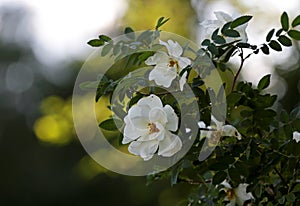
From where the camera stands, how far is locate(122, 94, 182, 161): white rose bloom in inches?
24.4

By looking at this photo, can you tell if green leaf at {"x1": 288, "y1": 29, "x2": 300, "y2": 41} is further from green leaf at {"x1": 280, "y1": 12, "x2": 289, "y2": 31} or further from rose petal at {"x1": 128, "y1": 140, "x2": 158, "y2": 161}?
rose petal at {"x1": 128, "y1": 140, "x2": 158, "y2": 161}

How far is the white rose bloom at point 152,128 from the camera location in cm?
62

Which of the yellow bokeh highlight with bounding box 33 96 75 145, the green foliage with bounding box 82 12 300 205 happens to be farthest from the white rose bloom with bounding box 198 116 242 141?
the yellow bokeh highlight with bounding box 33 96 75 145

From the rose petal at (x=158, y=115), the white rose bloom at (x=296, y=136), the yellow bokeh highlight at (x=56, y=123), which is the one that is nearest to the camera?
the rose petal at (x=158, y=115)

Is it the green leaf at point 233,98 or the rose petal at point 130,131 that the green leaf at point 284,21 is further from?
the rose petal at point 130,131

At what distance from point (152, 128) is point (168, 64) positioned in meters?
0.09

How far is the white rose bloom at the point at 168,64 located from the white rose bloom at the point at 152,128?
0.03 m

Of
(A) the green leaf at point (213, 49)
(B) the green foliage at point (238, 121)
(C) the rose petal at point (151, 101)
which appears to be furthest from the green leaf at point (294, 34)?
(C) the rose petal at point (151, 101)

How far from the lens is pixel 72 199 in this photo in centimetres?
272

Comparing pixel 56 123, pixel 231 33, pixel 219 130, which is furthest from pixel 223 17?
pixel 56 123

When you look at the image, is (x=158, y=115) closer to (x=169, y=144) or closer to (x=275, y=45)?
(x=169, y=144)

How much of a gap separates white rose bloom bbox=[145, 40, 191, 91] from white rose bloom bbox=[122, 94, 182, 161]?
0.11 feet

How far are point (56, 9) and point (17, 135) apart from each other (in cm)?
90

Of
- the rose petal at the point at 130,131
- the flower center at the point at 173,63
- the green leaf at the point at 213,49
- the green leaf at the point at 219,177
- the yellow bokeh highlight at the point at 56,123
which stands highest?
the green leaf at the point at 213,49
